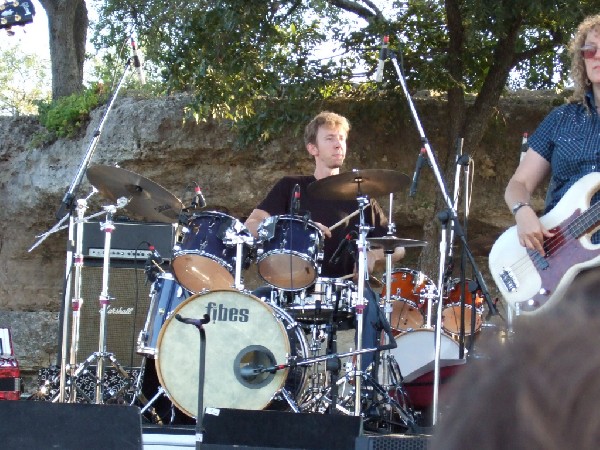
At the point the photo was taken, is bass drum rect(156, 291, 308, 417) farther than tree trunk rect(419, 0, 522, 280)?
No

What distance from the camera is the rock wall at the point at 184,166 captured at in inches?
351

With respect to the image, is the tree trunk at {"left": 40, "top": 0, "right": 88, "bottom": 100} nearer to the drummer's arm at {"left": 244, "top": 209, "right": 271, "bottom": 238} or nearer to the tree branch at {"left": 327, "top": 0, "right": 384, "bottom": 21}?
the tree branch at {"left": 327, "top": 0, "right": 384, "bottom": 21}

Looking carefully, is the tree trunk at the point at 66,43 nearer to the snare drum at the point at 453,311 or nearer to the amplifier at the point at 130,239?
the amplifier at the point at 130,239

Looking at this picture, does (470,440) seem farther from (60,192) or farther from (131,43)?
(60,192)

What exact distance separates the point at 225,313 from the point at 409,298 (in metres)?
1.79

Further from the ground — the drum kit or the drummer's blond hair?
the drummer's blond hair

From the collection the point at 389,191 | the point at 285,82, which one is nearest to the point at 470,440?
the point at 389,191

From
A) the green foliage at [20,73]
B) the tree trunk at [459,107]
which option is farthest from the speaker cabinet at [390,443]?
the green foliage at [20,73]

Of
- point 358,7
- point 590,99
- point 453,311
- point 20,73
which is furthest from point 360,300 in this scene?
point 20,73

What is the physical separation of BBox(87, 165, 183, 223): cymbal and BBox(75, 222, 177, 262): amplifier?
66cm

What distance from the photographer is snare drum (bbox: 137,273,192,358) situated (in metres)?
5.66

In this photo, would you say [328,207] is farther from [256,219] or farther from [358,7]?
[358,7]

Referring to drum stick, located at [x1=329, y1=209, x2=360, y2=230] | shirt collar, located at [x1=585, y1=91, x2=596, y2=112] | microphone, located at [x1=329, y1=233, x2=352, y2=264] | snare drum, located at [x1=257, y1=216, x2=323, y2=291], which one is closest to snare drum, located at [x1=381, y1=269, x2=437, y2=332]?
drum stick, located at [x1=329, y1=209, x2=360, y2=230]

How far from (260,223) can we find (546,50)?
142 inches
